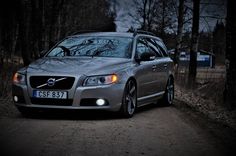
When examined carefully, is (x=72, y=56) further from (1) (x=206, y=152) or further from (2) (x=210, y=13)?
(2) (x=210, y=13)

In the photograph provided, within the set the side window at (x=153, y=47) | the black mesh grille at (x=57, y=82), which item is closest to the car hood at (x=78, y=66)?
the black mesh grille at (x=57, y=82)

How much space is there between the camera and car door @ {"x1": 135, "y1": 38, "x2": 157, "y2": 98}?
12.0 m

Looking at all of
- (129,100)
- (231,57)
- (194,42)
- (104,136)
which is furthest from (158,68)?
(194,42)

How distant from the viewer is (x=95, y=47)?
12.2 m

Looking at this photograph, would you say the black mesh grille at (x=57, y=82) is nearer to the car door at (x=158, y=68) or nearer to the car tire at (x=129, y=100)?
the car tire at (x=129, y=100)

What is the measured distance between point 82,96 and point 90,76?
37 cm

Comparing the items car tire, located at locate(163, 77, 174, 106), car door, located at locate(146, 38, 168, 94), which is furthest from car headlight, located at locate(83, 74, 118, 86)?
car tire, located at locate(163, 77, 174, 106)

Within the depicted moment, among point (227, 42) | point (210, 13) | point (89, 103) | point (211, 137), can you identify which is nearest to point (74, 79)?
point (89, 103)

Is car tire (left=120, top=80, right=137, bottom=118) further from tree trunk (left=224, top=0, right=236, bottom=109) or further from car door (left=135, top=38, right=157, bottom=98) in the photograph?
tree trunk (left=224, top=0, right=236, bottom=109)

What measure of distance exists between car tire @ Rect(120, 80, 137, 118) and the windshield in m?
0.74

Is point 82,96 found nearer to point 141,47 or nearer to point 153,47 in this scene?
point 141,47

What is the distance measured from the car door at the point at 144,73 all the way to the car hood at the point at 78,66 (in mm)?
570

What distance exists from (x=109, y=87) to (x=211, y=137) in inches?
87.8

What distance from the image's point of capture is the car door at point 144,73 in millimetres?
12005
